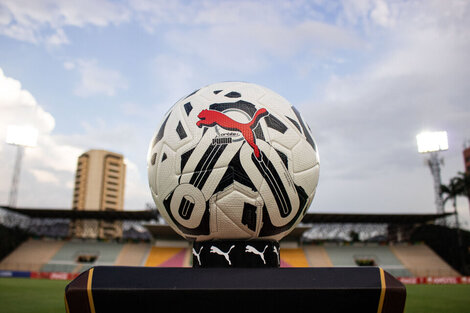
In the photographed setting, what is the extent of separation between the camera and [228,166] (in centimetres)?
462

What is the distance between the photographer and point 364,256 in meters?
41.3

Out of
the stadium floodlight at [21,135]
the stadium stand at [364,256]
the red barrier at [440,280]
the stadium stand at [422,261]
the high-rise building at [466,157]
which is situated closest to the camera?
the stadium floodlight at [21,135]

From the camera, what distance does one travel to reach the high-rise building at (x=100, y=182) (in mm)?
107137

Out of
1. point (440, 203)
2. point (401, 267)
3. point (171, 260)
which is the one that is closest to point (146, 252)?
point (171, 260)

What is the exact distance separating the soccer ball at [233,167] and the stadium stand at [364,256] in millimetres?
37587

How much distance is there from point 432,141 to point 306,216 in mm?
16381

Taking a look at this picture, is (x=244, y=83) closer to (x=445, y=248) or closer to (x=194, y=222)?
(x=194, y=222)

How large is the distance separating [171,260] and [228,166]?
1389 inches

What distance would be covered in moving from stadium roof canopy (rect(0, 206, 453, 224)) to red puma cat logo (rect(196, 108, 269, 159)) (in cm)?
3472

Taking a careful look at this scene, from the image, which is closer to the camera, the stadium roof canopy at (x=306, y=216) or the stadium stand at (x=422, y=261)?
the stadium stand at (x=422, y=261)

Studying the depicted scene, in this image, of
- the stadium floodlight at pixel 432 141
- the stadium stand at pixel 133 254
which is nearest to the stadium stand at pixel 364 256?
the stadium floodlight at pixel 432 141

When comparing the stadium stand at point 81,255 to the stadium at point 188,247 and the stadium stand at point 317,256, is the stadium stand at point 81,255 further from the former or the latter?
the stadium stand at point 317,256

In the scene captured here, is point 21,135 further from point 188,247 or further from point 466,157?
point 466,157

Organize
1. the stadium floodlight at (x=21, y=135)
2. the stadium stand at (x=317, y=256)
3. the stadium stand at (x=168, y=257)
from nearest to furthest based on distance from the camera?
the stadium floodlight at (x=21, y=135), the stadium stand at (x=168, y=257), the stadium stand at (x=317, y=256)
